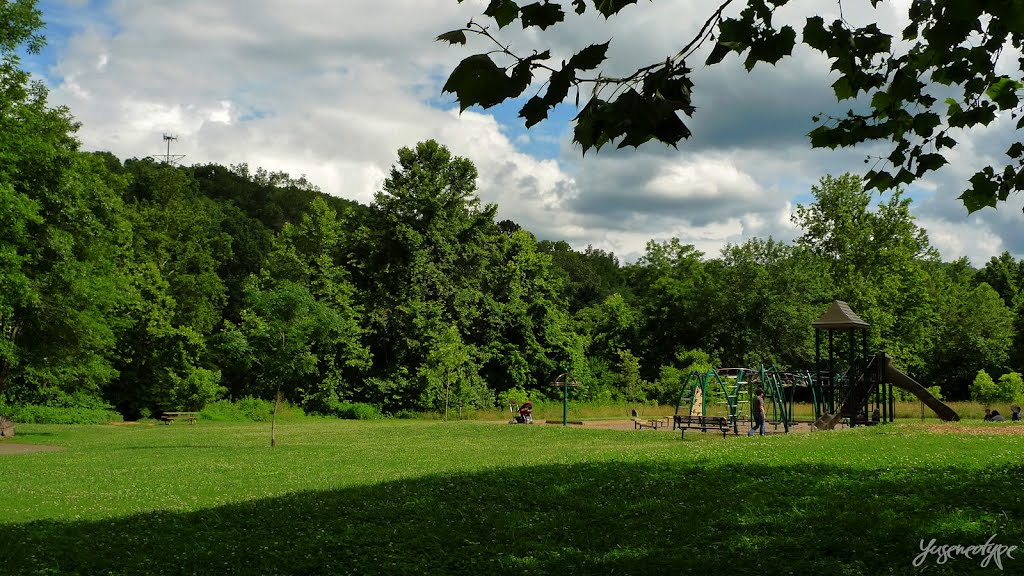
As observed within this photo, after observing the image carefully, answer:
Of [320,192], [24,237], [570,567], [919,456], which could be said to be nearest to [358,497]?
[570,567]

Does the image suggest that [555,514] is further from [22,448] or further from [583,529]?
[22,448]

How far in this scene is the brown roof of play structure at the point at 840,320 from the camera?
24109 millimetres

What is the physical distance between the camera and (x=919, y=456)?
1209 cm

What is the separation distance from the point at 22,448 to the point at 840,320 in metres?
24.0

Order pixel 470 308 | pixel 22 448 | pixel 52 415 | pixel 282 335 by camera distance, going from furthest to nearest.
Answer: pixel 470 308 → pixel 52 415 → pixel 22 448 → pixel 282 335

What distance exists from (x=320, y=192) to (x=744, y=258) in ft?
181

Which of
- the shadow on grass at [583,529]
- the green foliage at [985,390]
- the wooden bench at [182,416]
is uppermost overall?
the green foliage at [985,390]

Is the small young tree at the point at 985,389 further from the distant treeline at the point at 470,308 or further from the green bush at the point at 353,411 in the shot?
the green bush at the point at 353,411

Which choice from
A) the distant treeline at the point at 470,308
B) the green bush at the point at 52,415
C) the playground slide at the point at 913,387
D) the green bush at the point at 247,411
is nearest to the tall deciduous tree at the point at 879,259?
the distant treeline at the point at 470,308

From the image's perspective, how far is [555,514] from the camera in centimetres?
903

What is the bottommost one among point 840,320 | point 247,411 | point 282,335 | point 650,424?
point 247,411

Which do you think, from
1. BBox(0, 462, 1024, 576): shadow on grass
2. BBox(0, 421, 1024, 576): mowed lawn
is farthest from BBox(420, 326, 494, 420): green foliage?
BBox(0, 462, 1024, 576): shadow on grass

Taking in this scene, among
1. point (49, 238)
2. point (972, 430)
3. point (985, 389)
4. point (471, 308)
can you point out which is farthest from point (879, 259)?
point (49, 238)

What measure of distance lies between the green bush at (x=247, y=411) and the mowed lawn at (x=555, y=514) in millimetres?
25666
